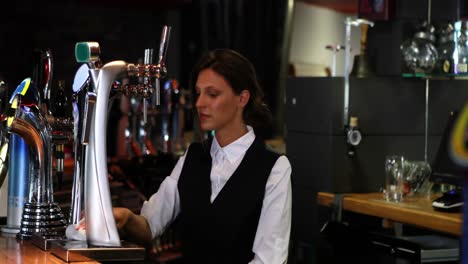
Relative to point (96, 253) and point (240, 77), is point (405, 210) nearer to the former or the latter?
point (240, 77)

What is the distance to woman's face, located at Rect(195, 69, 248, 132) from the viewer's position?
2.48 meters

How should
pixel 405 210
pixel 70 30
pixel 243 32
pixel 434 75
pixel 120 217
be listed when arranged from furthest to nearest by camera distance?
pixel 243 32 < pixel 70 30 < pixel 434 75 < pixel 405 210 < pixel 120 217

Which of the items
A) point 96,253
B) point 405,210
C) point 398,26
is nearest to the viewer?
point 96,253

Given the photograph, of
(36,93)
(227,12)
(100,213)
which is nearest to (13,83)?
(227,12)

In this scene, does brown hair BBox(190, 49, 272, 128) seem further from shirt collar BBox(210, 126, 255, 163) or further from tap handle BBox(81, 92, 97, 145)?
tap handle BBox(81, 92, 97, 145)

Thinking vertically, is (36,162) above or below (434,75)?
below

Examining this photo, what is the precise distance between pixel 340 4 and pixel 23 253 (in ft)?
21.6

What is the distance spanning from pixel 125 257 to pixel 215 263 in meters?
0.52

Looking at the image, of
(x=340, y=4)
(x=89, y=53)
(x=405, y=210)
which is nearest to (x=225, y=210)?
(x=89, y=53)

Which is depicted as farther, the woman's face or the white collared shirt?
the woman's face

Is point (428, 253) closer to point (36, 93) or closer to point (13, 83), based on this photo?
point (36, 93)

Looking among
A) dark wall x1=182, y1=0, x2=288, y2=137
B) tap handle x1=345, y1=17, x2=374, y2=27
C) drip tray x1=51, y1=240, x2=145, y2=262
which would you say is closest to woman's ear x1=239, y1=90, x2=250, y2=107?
drip tray x1=51, y1=240, x2=145, y2=262

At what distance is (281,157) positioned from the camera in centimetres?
247

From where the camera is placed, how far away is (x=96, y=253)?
1978 millimetres
